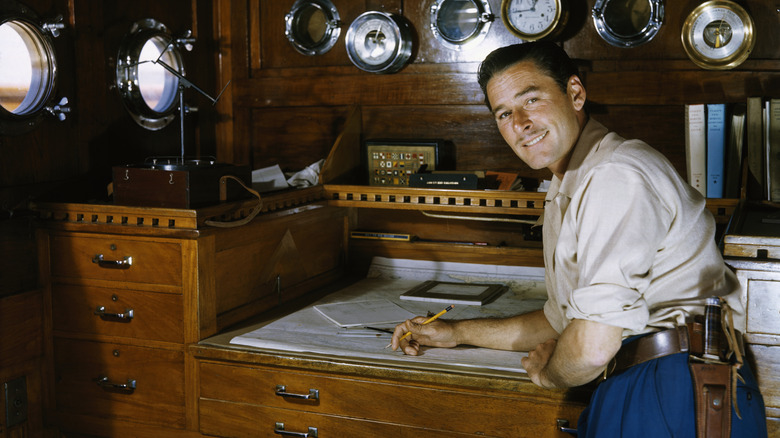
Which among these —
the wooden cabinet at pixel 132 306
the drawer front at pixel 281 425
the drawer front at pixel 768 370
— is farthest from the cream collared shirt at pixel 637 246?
the wooden cabinet at pixel 132 306

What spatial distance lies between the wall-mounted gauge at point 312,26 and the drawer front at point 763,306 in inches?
78.6

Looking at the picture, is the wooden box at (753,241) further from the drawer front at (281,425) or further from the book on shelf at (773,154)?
the drawer front at (281,425)

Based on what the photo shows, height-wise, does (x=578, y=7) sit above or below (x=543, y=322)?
above

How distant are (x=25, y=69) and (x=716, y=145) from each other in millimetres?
2377

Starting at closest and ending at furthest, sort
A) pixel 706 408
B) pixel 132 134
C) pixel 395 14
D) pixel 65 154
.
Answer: pixel 706 408 → pixel 65 154 → pixel 132 134 → pixel 395 14

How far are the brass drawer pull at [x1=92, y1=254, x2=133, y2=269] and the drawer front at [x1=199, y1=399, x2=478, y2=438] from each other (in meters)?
0.49

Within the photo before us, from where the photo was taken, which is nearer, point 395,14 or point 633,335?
point 633,335

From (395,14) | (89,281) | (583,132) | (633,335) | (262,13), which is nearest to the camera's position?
(633,335)

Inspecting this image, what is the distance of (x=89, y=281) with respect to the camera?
230cm

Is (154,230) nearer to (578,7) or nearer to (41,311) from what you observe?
(41,311)

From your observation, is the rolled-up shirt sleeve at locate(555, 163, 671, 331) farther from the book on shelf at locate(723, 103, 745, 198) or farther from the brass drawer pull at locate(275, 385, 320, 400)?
the book on shelf at locate(723, 103, 745, 198)

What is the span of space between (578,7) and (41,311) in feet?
7.42

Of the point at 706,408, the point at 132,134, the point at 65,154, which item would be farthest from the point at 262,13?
the point at 706,408

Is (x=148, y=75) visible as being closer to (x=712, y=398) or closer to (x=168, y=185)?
(x=168, y=185)
